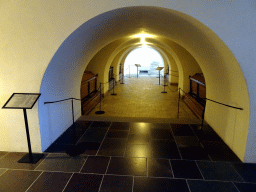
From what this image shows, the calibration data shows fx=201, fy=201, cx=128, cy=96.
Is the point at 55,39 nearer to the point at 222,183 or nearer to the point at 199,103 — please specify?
the point at 222,183

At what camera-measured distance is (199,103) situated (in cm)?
764

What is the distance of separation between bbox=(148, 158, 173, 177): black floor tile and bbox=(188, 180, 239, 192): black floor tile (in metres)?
0.41

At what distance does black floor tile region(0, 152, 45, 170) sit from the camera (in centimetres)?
374

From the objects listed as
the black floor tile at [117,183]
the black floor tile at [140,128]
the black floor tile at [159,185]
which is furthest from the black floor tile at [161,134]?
the black floor tile at [117,183]

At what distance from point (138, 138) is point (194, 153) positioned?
134 cm

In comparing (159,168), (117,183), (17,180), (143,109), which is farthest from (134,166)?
(143,109)

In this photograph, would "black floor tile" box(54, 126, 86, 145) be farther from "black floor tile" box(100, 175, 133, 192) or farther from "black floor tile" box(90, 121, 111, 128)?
"black floor tile" box(100, 175, 133, 192)

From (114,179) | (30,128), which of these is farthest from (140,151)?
(30,128)

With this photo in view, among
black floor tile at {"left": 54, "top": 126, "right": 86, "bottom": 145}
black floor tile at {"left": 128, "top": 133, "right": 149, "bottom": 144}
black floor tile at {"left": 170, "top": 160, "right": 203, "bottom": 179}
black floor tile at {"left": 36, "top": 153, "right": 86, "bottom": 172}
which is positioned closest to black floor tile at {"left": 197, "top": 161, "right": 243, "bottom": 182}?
black floor tile at {"left": 170, "top": 160, "right": 203, "bottom": 179}

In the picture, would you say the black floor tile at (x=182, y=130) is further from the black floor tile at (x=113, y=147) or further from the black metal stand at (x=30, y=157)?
the black metal stand at (x=30, y=157)

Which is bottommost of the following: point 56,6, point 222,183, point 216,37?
point 222,183

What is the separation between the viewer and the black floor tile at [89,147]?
13.8ft

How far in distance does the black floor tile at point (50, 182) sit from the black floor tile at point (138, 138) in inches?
67.6

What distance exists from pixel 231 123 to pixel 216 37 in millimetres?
1861
